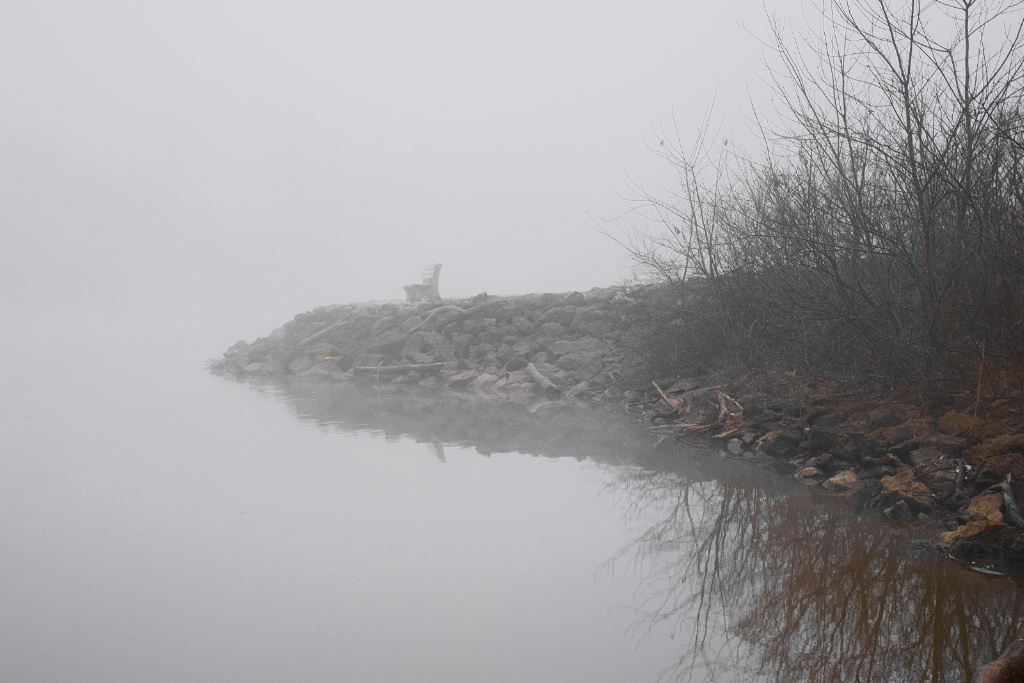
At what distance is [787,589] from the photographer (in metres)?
4.31

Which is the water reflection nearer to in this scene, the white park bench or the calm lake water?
the calm lake water

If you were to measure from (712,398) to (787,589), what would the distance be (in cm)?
596

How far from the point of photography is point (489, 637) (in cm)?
395

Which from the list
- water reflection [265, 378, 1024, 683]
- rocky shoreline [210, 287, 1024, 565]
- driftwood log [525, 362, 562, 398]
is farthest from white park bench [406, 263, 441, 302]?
water reflection [265, 378, 1024, 683]

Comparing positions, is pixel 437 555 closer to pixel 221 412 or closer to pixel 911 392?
pixel 911 392

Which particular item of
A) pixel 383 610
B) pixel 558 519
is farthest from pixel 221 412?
pixel 383 610

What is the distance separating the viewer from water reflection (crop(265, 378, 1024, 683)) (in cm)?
348

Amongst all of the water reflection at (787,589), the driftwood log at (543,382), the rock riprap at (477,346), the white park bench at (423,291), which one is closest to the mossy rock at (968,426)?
the water reflection at (787,589)

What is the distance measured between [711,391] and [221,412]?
7.98m

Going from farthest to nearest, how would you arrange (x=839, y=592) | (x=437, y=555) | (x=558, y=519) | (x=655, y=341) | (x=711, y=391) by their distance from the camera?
1. (x=655, y=341)
2. (x=711, y=391)
3. (x=558, y=519)
4. (x=437, y=555)
5. (x=839, y=592)

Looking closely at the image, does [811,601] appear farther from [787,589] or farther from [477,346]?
[477,346]

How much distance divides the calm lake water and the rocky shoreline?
39 cm

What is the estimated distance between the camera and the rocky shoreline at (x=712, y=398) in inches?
209

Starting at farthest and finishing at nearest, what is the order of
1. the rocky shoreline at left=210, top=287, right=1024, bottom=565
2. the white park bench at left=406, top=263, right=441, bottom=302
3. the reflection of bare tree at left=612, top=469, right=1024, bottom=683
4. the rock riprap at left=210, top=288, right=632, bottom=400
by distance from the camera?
the white park bench at left=406, top=263, right=441, bottom=302
the rock riprap at left=210, top=288, right=632, bottom=400
the rocky shoreline at left=210, top=287, right=1024, bottom=565
the reflection of bare tree at left=612, top=469, right=1024, bottom=683
